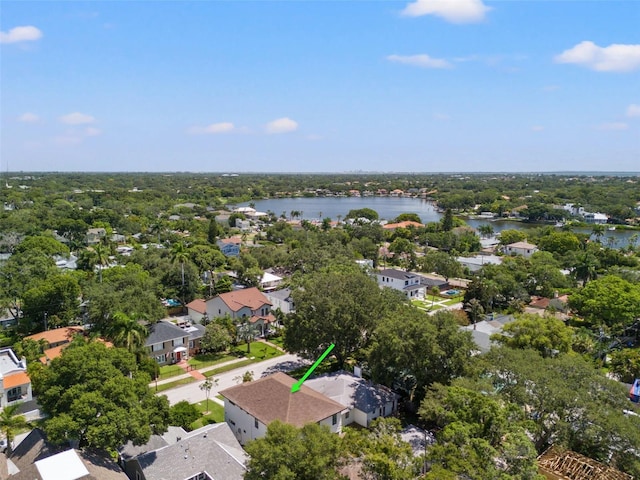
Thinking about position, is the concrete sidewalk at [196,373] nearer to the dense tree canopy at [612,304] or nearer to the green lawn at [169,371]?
the green lawn at [169,371]

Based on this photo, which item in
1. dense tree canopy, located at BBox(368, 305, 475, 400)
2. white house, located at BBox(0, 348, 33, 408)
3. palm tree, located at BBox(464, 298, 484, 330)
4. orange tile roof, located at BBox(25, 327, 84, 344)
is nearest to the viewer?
dense tree canopy, located at BBox(368, 305, 475, 400)

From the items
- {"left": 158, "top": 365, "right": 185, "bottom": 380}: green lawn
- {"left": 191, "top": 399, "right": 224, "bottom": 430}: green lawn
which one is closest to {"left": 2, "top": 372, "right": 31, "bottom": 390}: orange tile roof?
{"left": 158, "top": 365, "right": 185, "bottom": 380}: green lawn

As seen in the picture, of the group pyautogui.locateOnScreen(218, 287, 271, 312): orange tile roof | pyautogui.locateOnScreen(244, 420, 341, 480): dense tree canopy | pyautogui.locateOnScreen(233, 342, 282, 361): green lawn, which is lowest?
pyautogui.locateOnScreen(233, 342, 282, 361): green lawn

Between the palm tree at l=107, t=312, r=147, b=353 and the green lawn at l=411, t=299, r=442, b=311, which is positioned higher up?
the palm tree at l=107, t=312, r=147, b=353

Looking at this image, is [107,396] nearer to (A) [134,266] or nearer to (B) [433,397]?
(B) [433,397]

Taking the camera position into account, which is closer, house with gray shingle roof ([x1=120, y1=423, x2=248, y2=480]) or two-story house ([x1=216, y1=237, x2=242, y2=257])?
Result: house with gray shingle roof ([x1=120, y1=423, x2=248, y2=480])

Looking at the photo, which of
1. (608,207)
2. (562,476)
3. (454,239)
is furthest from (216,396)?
(608,207)

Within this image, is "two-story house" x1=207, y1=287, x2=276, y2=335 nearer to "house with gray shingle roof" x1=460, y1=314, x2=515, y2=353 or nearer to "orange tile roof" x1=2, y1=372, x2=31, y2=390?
"orange tile roof" x1=2, y1=372, x2=31, y2=390

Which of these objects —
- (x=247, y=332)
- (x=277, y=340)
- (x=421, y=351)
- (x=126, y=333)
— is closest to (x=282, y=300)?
(x=277, y=340)
